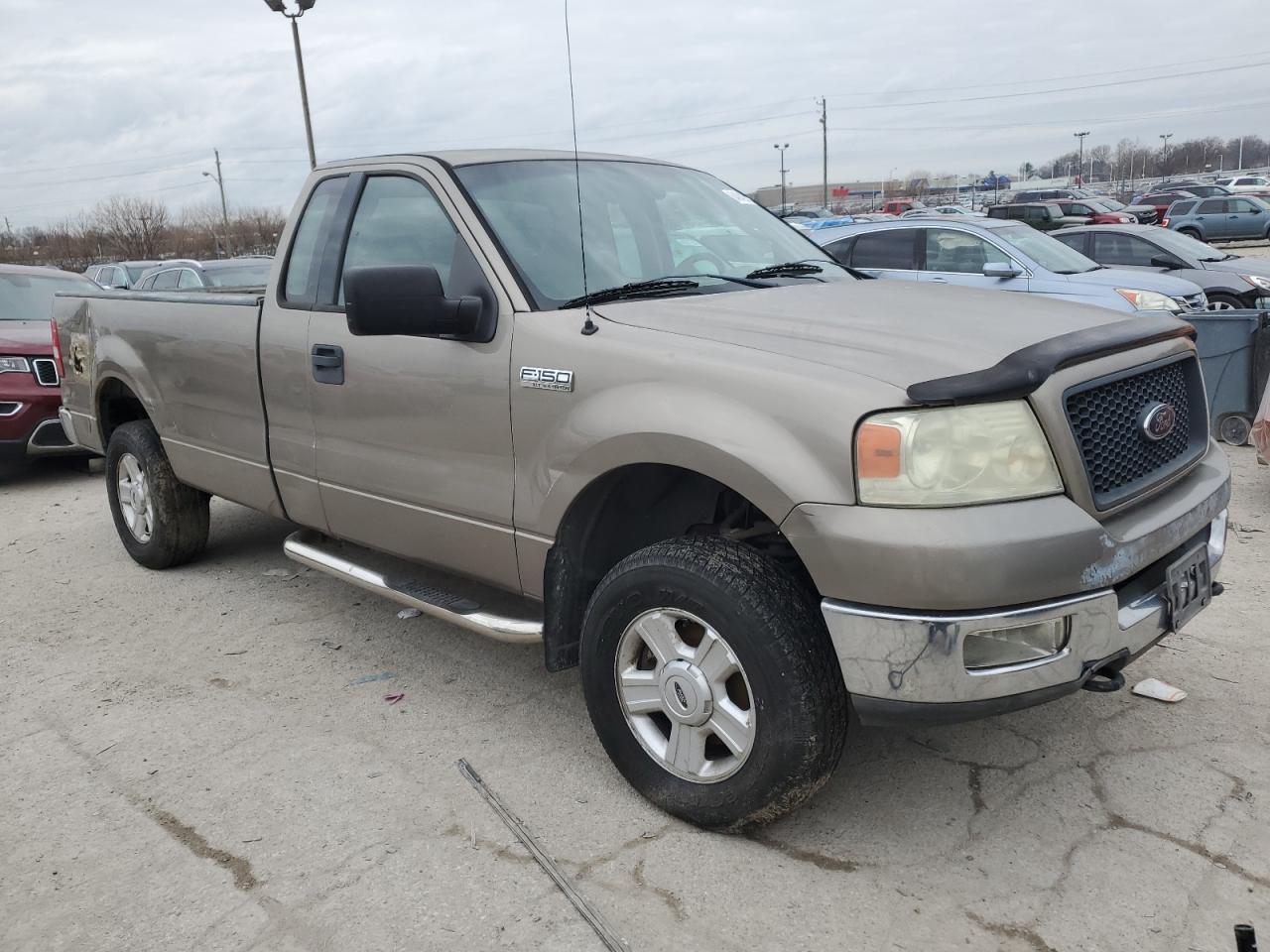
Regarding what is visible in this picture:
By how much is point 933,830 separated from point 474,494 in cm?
172

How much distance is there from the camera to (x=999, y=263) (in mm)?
10078

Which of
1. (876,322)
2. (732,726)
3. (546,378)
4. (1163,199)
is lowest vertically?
(732,726)

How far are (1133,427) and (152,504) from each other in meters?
A: 4.67

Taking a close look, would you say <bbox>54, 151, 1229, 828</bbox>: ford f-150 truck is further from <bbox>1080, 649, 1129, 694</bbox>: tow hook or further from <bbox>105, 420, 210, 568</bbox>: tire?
<bbox>105, 420, 210, 568</bbox>: tire

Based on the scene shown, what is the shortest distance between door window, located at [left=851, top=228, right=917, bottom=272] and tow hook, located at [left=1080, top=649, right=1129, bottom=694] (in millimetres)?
8500

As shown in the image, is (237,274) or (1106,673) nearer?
(1106,673)

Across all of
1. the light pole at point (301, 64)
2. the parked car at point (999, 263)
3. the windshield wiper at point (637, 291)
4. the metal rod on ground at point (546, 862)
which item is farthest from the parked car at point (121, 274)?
the metal rod on ground at point (546, 862)

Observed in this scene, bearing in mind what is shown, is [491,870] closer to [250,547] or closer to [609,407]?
[609,407]

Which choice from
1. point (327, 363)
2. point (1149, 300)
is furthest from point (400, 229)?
point (1149, 300)

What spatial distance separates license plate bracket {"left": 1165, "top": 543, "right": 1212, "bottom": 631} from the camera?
275 cm

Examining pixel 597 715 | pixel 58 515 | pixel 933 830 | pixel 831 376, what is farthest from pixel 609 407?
pixel 58 515

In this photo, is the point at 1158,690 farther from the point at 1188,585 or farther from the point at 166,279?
the point at 166,279

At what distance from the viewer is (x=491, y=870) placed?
2.84 m

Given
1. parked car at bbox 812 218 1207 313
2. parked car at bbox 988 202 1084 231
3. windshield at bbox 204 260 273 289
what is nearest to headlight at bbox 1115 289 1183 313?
parked car at bbox 812 218 1207 313
